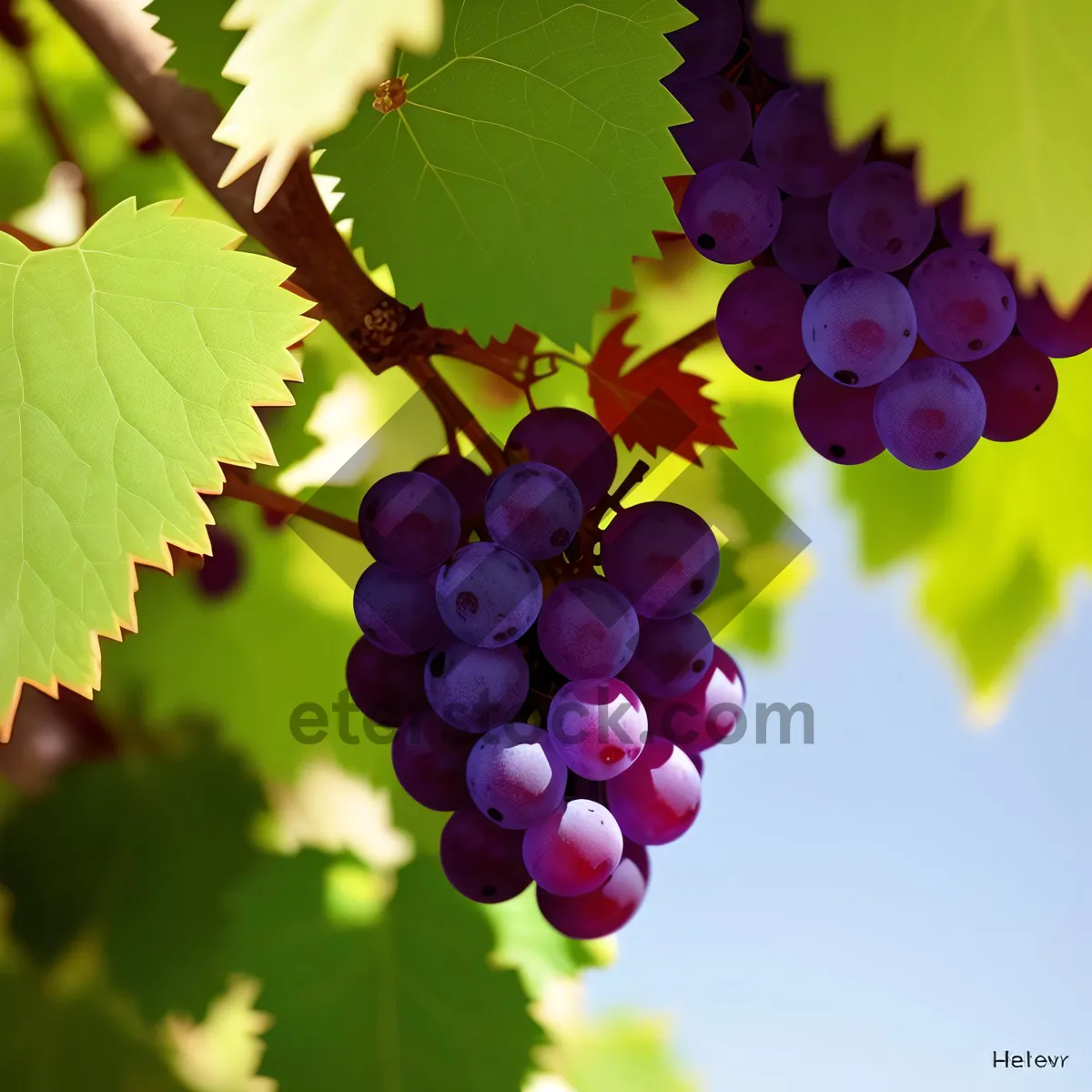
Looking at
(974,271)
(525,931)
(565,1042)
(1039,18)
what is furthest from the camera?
(565,1042)

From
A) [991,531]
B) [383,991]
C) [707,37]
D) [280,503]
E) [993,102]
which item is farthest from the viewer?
[991,531]

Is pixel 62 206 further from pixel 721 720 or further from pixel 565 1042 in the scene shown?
pixel 565 1042

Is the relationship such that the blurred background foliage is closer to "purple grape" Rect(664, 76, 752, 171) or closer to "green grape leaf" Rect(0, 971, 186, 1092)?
"green grape leaf" Rect(0, 971, 186, 1092)

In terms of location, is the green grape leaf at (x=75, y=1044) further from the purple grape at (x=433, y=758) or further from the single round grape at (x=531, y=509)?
the single round grape at (x=531, y=509)

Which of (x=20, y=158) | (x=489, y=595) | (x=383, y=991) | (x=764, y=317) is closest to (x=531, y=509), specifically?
(x=489, y=595)

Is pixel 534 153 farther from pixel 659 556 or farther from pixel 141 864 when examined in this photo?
pixel 141 864

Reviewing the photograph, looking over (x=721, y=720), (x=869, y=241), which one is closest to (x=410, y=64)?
(x=869, y=241)
